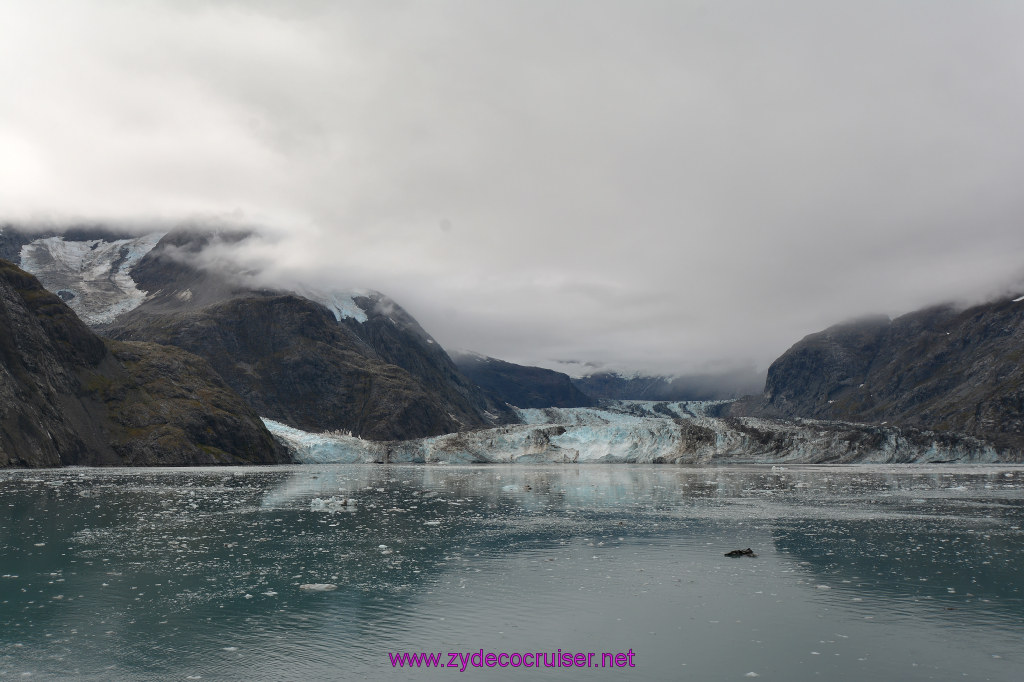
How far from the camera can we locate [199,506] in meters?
46.7

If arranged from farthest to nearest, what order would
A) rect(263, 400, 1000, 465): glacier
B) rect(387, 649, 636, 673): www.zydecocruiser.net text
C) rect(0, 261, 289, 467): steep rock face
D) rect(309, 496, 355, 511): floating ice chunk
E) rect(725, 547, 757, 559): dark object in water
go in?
rect(263, 400, 1000, 465): glacier
rect(0, 261, 289, 467): steep rock face
rect(309, 496, 355, 511): floating ice chunk
rect(725, 547, 757, 559): dark object in water
rect(387, 649, 636, 673): www.zydecocruiser.net text

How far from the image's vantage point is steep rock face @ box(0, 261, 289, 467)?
11099 centimetres

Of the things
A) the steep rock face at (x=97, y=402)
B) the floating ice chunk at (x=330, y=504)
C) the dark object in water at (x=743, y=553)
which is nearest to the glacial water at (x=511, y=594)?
the dark object in water at (x=743, y=553)

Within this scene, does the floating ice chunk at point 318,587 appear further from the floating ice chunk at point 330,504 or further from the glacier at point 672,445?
the glacier at point 672,445

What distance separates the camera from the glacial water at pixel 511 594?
14984mm

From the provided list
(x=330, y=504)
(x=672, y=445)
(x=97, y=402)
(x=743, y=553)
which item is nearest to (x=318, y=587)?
(x=743, y=553)

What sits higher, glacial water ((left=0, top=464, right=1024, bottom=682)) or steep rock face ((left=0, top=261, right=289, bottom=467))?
steep rock face ((left=0, top=261, right=289, bottom=467))

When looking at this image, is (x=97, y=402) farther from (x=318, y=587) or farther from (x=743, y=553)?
(x=743, y=553)

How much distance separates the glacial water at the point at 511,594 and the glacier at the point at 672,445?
117475mm

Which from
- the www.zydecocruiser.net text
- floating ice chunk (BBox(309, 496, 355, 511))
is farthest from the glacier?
the www.zydecocruiser.net text

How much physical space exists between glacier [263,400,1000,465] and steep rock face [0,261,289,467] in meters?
25.1

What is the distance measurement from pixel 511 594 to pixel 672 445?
5771 inches

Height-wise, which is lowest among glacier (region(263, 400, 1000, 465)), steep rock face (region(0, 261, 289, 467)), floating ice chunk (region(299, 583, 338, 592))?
glacier (region(263, 400, 1000, 465))

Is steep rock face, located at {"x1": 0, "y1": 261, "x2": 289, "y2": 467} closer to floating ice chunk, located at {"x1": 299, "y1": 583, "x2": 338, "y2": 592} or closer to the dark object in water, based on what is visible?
floating ice chunk, located at {"x1": 299, "y1": 583, "x2": 338, "y2": 592}
